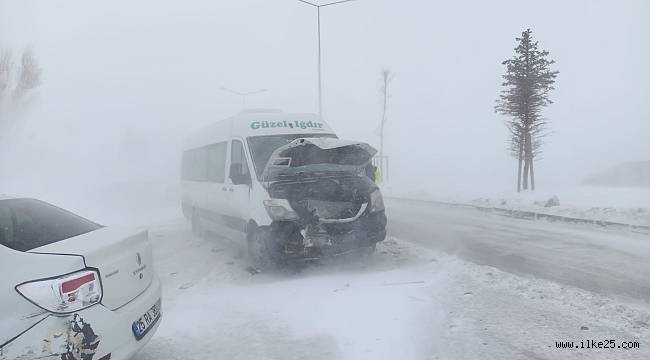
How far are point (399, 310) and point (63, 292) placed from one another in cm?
347

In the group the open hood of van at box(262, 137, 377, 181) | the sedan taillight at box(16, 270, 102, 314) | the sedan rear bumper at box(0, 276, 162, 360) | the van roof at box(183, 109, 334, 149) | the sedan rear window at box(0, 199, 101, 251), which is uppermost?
the van roof at box(183, 109, 334, 149)

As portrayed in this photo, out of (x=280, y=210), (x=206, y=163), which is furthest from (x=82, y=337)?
(x=206, y=163)

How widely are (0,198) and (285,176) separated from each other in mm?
3833

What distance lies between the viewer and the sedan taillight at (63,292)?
2723 millimetres

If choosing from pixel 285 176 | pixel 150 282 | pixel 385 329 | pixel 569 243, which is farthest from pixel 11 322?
pixel 569 243

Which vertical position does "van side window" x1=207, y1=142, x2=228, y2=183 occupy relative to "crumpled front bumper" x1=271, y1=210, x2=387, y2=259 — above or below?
above

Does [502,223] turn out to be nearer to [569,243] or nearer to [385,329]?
[569,243]

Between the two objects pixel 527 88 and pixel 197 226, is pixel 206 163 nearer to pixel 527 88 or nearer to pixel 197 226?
pixel 197 226

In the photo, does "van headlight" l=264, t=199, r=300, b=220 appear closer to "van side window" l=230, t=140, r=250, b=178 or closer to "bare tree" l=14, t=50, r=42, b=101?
"van side window" l=230, t=140, r=250, b=178

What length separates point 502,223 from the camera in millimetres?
12641

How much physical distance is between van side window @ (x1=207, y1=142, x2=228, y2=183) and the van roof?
0.17 m

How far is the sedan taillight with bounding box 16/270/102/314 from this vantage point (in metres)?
2.72

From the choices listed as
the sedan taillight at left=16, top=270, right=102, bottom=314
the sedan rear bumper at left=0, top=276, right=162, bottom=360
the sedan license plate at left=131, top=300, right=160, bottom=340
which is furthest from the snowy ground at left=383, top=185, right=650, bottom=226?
the sedan taillight at left=16, top=270, right=102, bottom=314

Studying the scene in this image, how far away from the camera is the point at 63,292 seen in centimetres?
279
